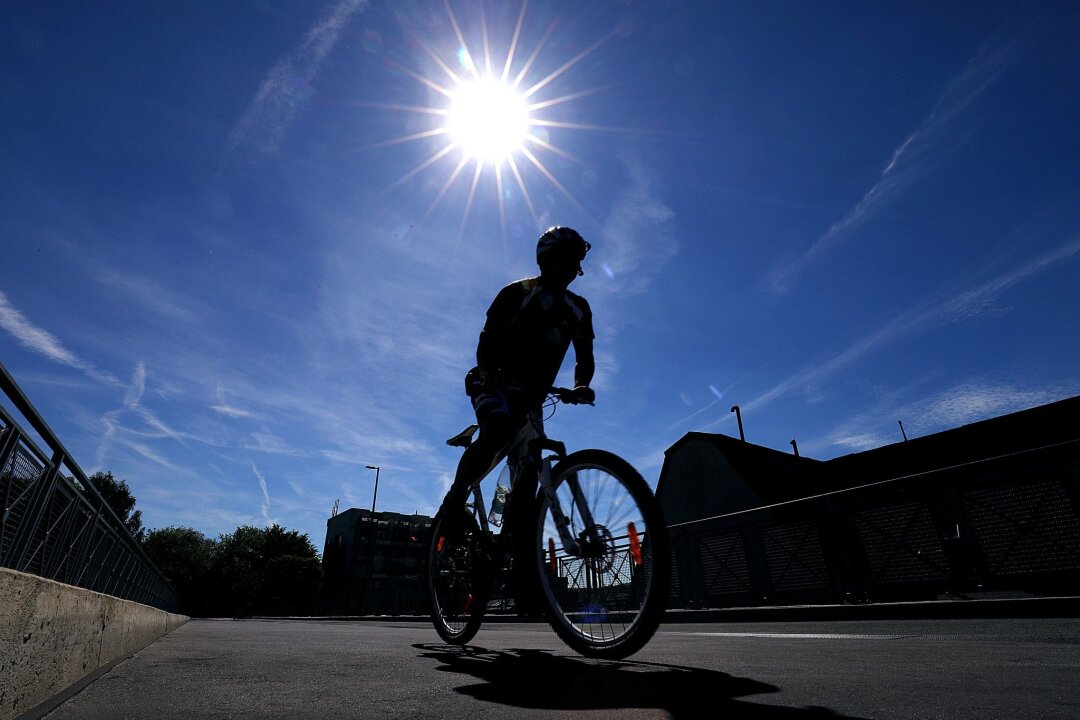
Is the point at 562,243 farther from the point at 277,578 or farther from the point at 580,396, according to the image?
the point at 277,578

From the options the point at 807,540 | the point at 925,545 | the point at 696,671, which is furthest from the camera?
the point at 807,540

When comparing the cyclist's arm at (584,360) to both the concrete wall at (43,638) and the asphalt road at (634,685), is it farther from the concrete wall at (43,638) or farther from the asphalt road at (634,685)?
the concrete wall at (43,638)

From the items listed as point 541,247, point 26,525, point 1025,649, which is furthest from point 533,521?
point 26,525

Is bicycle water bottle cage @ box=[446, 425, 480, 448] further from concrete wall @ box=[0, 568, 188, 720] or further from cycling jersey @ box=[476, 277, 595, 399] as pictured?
concrete wall @ box=[0, 568, 188, 720]

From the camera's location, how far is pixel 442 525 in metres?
4.23

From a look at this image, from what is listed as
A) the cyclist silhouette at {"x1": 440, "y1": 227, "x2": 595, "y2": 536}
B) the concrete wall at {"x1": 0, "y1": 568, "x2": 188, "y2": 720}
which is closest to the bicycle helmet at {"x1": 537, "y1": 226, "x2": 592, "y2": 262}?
the cyclist silhouette at {"x1": 440, "y1": 227, "x2": 595, "y2": 536}

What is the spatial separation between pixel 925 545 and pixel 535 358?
8312 millimetres

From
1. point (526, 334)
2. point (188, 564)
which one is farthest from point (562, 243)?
point (188, 564)

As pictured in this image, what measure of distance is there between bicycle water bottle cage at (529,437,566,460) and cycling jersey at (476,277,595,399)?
28 cm

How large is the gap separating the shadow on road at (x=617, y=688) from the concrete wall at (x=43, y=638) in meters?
1.23

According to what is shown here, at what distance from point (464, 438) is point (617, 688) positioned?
8.40 ft

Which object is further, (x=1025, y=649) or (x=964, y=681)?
(x=1025, y=649)

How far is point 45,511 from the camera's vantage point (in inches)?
146

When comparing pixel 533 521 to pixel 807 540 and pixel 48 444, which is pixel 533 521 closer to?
pixel 48 444
